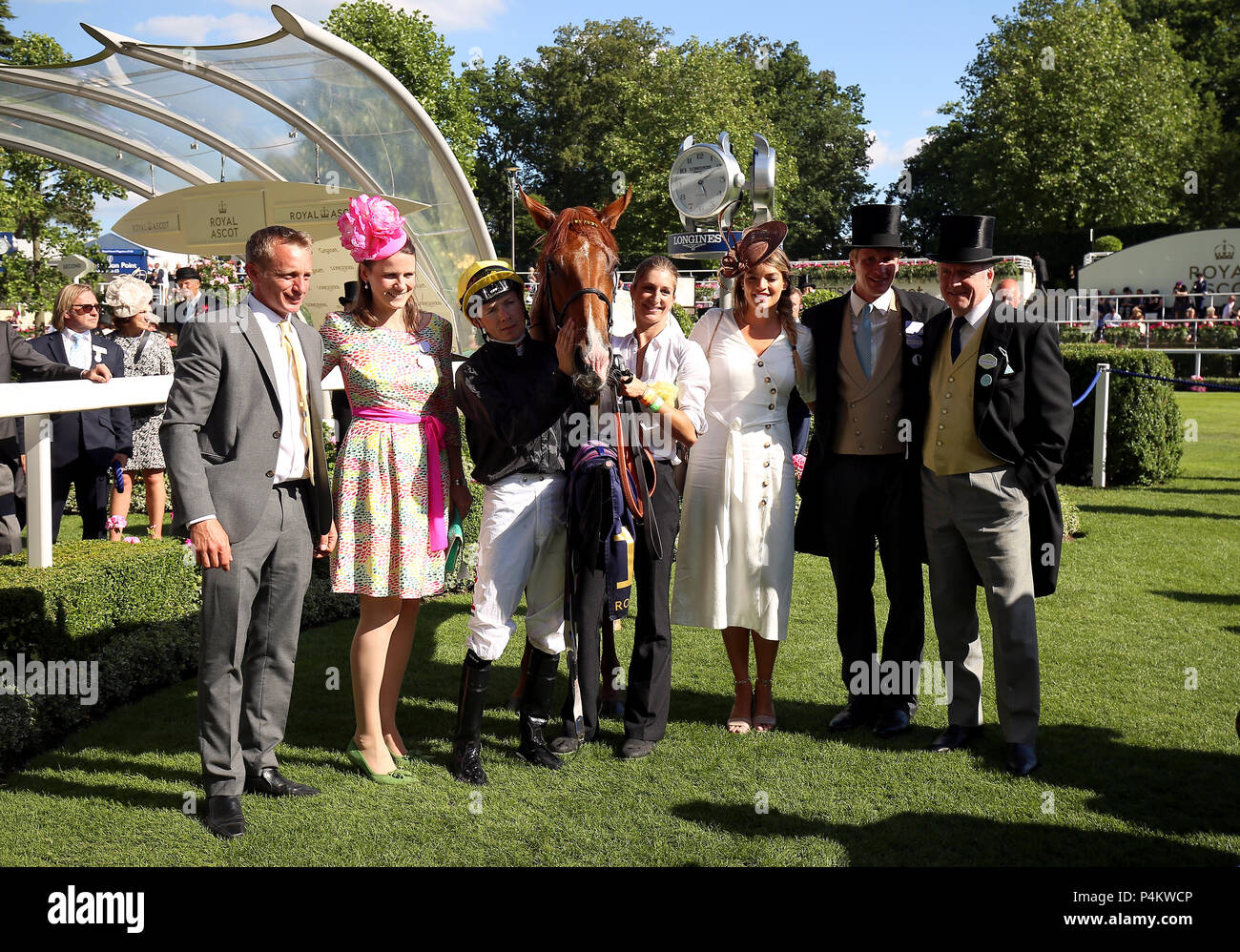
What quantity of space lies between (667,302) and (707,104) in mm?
45600

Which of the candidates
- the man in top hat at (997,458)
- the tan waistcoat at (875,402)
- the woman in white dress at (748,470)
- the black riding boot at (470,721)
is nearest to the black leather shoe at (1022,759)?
the man in top hat at (997,458)

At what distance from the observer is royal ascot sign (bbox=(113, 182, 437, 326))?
37.0 feet

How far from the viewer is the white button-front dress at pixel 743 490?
4801 mm

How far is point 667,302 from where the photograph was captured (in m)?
4.71

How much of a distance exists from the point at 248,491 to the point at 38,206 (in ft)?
40.7

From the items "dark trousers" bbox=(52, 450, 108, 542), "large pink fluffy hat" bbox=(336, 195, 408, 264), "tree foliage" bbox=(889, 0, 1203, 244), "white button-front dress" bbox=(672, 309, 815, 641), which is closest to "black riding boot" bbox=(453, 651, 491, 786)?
"white button-front dress" bbox=(672, 309, 815, 641)

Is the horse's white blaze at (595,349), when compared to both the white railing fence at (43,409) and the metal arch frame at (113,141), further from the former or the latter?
the metal arch frame at (113,141)

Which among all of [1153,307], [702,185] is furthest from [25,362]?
[1153,307]

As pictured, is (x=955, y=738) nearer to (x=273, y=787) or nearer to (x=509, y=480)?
(x=509, y=480)

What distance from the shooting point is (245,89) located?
37.2ft

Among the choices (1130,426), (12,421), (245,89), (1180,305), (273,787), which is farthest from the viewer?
(1180,305)

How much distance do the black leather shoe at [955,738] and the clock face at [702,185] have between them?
8659 mm
